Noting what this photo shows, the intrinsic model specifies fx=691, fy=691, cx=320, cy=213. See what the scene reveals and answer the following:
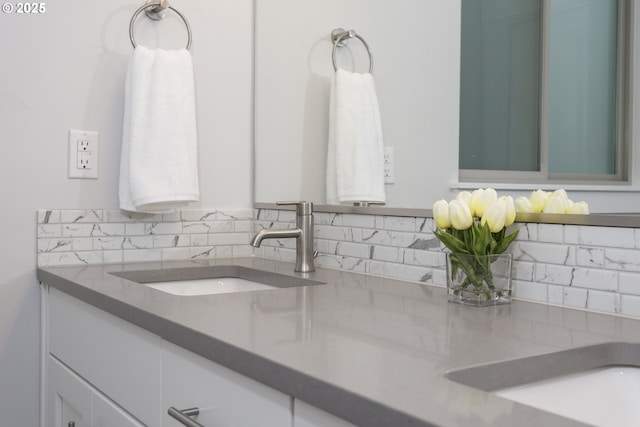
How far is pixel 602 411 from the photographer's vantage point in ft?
2.92

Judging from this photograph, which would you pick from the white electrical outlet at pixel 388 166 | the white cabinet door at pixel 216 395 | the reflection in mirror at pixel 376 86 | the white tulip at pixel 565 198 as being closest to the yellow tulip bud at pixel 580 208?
the white tulip at pixel 565 198

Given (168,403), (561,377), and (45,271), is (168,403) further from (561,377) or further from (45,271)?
(45,271)

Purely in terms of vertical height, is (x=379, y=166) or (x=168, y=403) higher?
(x=379, y=166)

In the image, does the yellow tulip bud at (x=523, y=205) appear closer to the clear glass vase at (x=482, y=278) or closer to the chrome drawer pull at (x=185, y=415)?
the clear glass vase at (x=482, y=278)

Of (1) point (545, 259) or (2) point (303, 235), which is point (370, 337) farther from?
(2) point (303, 235)

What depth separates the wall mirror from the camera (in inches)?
53.6

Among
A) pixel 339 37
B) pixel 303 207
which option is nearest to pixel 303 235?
pixel 303 207

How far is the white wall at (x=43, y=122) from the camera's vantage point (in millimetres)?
1658

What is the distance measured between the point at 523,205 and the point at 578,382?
409 millimetres

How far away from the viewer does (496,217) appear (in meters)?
1.15

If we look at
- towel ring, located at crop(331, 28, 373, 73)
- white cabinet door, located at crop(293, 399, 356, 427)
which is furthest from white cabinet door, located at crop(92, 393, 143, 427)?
towel ring, located at crop(331, 28, 373, 73)

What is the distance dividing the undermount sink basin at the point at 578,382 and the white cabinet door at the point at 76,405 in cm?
64

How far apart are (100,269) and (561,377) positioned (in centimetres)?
117

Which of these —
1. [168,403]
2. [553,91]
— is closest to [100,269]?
[168,403]
